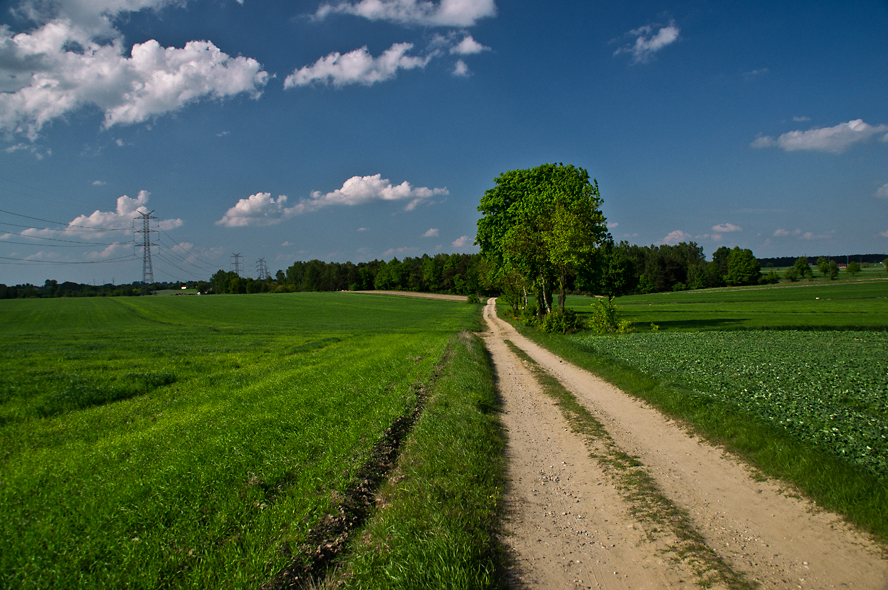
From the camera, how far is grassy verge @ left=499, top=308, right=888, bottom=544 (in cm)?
484

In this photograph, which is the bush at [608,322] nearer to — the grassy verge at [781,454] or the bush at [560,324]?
the bush at [560,324]

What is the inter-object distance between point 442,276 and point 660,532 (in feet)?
451

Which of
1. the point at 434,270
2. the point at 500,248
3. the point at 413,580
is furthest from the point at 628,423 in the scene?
the point at 434,270

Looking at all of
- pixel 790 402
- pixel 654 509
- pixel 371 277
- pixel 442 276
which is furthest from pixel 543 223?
pixel 371 277

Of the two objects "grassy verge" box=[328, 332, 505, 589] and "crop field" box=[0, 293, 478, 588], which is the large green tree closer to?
"crop field" box=[0, 293, 478, 588]

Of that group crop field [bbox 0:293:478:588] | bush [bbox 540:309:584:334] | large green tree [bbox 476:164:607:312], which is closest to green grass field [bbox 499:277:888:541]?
crop field [bbox 0:293:478:588]

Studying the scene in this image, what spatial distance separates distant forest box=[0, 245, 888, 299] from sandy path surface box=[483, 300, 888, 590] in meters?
91.3

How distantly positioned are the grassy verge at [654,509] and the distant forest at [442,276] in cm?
9039

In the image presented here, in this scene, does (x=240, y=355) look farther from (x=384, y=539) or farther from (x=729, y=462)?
(x=729, y=462)

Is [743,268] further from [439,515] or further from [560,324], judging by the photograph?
[439,515]

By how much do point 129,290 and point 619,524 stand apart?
579ft

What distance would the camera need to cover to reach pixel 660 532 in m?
4.72

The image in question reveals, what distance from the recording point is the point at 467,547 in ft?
13.9

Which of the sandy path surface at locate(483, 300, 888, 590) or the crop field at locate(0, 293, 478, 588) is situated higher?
the crop field at locate(0, 293, 478, 588)
